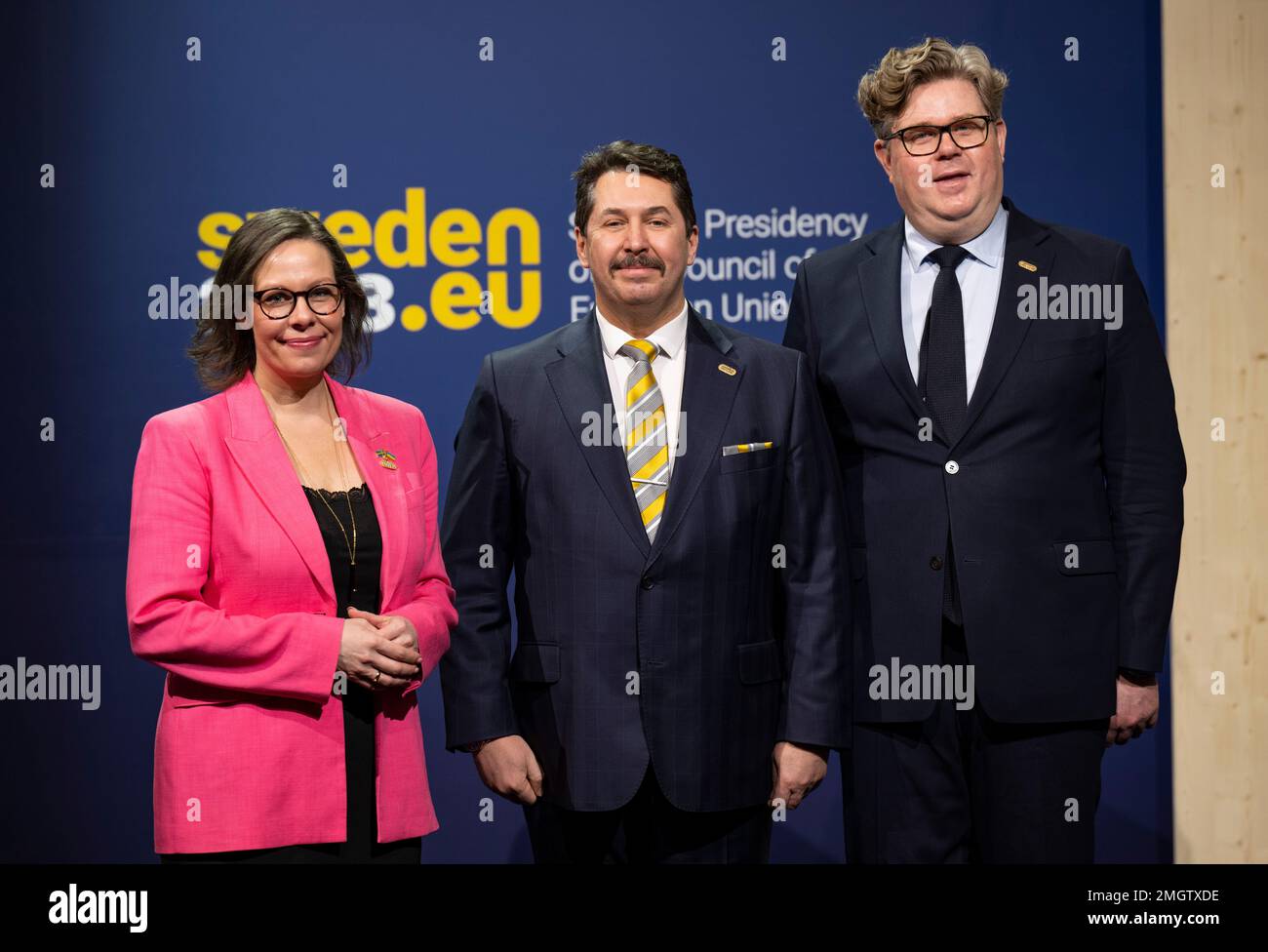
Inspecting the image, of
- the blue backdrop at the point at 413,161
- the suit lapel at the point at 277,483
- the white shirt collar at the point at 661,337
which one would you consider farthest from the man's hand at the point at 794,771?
the blue backdrop at the point at 413,161

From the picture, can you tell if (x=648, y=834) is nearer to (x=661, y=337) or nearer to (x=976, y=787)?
(x=976, y=787)

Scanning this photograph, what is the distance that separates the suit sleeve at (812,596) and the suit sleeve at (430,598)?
0.70 metres

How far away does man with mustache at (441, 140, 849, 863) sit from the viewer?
269 cm

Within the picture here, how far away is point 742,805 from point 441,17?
8.37ft

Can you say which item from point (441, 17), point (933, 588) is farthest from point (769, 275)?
point (933, 588)

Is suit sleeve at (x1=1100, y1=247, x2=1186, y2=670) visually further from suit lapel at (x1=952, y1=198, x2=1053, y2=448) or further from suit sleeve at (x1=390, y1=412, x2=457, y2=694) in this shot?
suit sleeve at (x1=390, y1=412, x2=457, y2=694)

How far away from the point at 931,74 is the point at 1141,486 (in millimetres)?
993

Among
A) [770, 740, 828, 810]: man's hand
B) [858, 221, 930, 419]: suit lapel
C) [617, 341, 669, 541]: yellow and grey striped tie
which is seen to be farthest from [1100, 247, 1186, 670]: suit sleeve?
[617, 341, 669, 541]: yellow and grey striped tie

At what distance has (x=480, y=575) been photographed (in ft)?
9.02

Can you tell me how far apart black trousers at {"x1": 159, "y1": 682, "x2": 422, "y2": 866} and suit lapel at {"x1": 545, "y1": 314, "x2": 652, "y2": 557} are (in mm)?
628

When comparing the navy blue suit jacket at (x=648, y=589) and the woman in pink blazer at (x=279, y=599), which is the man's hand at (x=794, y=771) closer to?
the navy blue suit jacket at (x=648, y=589)

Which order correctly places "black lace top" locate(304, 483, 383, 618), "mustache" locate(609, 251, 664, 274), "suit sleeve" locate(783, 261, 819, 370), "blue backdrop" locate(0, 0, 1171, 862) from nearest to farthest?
"black lace top" locate(304, 483, 383, 618)
"mustache" locate(609, 251, 664, 274)
"suit sleeve" locate(783, 261, 819, 370)
"blue backdrop" locate(0, 0, 1171, 862)

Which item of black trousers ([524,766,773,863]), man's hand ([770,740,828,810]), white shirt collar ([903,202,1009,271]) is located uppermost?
white shirt collar ([903,202,1009,271])

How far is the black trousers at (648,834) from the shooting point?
8.84 ft
